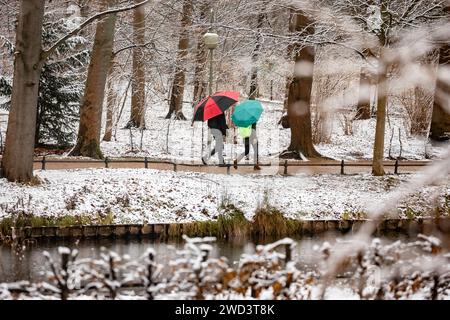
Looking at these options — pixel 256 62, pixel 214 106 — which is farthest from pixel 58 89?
pixel 214 106

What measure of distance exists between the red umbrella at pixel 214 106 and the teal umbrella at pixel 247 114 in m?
0.29

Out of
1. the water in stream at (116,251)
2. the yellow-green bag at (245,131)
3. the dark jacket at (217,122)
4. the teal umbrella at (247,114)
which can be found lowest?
the water in stream at (116,251)

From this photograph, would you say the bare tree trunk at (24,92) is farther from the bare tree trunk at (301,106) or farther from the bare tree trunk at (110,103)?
the bare tree trunk at (110,103)

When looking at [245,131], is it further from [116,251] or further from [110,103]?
[110,103]

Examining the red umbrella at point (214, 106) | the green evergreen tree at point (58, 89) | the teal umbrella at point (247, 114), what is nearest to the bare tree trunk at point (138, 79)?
the green evergreen tree at point (58, 89)

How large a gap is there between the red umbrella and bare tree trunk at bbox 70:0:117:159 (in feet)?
11.2

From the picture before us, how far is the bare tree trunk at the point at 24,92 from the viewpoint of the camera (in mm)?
13172

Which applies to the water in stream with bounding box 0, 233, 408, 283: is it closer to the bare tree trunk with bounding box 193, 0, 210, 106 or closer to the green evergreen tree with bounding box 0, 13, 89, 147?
the green evergreen tree with bounding box 0, 13, 89, 147

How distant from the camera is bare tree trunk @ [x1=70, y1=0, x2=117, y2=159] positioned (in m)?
17.4

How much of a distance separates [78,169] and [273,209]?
16.4ft

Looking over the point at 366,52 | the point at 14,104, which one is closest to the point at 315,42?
the point at 366,52

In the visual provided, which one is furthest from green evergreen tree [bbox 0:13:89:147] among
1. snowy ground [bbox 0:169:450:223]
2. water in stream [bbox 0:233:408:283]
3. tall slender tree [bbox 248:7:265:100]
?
water in stream [bbox 0:233:408:283]

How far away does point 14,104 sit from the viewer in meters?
13.2

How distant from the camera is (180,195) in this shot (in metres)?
13.9
